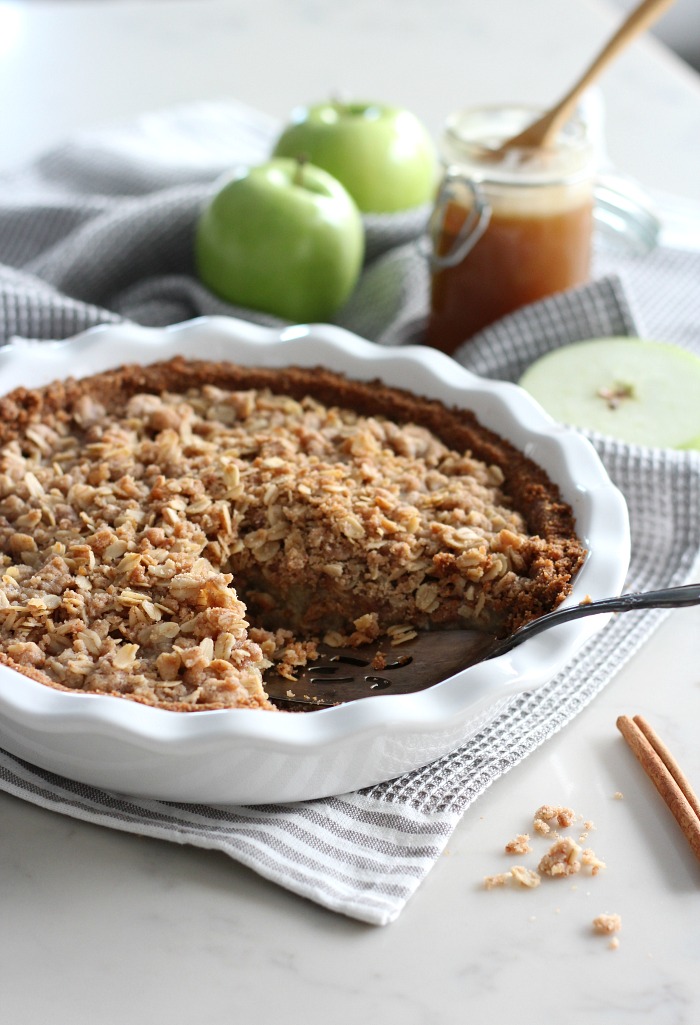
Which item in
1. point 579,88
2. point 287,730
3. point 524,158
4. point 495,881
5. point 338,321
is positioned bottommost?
point 338,321

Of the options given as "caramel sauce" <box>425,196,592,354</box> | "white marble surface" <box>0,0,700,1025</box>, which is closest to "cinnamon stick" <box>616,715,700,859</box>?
"white marble surface" <box>0,0,700,1025</box>

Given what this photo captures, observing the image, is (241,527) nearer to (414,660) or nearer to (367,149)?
(414,660)

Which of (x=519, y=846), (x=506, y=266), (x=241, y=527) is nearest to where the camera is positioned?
(x=519, y=846)

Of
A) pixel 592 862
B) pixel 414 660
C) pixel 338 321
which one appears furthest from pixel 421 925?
pixel 338 321

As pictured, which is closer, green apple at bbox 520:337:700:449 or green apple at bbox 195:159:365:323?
green apple at bbox 520:337:700:449

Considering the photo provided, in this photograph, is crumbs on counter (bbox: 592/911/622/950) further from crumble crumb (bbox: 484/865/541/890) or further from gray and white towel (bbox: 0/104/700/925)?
gray and white towel (bbox: 0/104/700/925)

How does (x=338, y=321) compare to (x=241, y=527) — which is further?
(x=338, y=321)
